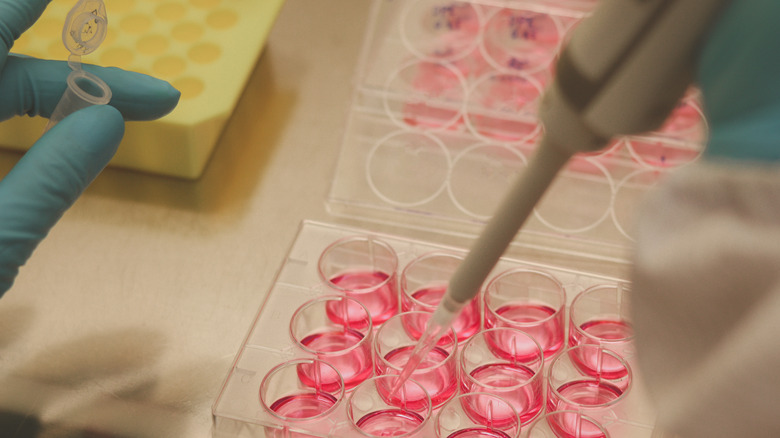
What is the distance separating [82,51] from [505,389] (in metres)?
0.60

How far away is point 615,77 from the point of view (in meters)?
0.50

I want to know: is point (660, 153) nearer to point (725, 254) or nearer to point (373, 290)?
point (373, 290)

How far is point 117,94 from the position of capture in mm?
905

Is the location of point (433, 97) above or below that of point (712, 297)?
below

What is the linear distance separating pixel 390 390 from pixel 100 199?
59 centimetres

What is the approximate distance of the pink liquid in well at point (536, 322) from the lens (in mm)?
933

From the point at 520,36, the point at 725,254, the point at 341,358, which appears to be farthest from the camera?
the point at 520,36

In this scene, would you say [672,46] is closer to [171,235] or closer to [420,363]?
[420,363]

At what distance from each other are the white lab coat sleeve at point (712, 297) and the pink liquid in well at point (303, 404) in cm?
48

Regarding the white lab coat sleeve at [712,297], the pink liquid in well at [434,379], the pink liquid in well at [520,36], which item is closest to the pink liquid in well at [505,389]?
the pink liquid in well at [434,379]

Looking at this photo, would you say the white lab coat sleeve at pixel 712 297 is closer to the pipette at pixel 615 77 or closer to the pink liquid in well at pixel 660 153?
the pipette at pixel 615 77

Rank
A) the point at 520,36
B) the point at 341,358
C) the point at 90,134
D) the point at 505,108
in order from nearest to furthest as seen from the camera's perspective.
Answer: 1. the point at 90,134
2. the point at 341,358
3. the point at 505,108
4. the point at 520,36

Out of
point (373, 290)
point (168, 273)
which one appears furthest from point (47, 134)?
point (373, 290)

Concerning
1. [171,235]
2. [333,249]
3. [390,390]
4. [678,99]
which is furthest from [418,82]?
[678,99]
